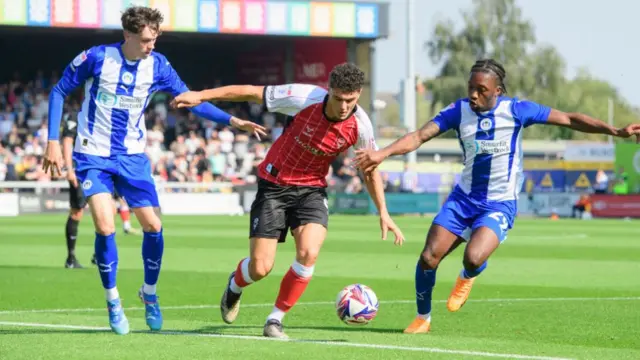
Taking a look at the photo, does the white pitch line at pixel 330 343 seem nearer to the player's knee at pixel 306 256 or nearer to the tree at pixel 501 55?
the player's knee at pixel 306 256

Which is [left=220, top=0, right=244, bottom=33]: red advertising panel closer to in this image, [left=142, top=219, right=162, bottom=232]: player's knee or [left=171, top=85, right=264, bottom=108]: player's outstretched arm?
[left=142, top=219, right=162, bottom=232]: player's knee

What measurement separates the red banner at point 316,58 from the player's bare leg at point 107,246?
113ft

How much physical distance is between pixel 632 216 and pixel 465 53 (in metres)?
51.8

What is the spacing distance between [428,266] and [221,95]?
2.34 m

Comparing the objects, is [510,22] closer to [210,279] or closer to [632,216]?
[632,216]

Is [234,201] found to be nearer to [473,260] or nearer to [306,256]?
[473,260]

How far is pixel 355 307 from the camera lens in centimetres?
936

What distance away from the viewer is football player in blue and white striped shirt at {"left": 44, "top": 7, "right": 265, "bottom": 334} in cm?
946

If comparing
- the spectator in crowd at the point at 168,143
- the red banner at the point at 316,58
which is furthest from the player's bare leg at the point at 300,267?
the red banner at the point at 316,58

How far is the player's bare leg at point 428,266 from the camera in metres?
10.1

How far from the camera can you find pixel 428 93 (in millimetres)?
89875

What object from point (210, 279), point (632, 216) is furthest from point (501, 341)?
point (632, 216)

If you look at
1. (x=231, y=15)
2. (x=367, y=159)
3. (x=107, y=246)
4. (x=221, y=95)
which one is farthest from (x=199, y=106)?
(x=231, y=15)

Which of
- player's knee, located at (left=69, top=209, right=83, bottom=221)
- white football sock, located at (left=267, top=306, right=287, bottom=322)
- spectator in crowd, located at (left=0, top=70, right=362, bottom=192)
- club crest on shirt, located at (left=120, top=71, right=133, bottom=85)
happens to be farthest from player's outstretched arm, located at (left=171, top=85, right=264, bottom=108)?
spectator in crowd, located at (left=0, top=70, right=362, bottom=192)
